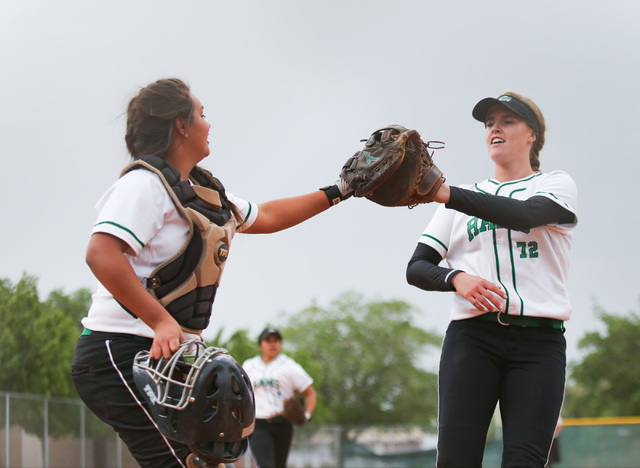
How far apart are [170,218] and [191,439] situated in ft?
2.76

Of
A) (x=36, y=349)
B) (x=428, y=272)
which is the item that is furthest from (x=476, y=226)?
(x=36, y=349)

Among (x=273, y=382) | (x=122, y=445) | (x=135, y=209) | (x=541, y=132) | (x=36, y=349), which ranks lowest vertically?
(x=122, y=445)

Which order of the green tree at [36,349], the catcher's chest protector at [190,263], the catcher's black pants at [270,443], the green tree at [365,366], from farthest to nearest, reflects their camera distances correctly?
the green tree at [365,366] → the green tree at [36,349] → the catcher's black pants at [270,443] → the catcher's chest protector at [190,263]

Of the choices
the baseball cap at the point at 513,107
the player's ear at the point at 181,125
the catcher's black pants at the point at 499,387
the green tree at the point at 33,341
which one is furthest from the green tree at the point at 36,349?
the baseball cap at the point at 513,107

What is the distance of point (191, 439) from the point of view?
8.58 feet

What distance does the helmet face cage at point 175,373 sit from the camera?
2.59 meters

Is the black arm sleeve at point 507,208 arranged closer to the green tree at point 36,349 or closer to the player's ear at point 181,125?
the player's ear at point 181,125

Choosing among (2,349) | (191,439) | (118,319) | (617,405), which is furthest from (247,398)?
(617,405)

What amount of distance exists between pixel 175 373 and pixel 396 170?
144 centimetres

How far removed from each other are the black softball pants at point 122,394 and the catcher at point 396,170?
4.39ft

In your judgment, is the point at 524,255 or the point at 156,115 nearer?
the point at 156,115

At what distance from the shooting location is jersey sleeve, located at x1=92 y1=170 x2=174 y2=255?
2.71 metres

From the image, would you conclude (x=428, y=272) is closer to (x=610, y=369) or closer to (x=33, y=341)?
(x=33, y=341)

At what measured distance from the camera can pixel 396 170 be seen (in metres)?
3.51
